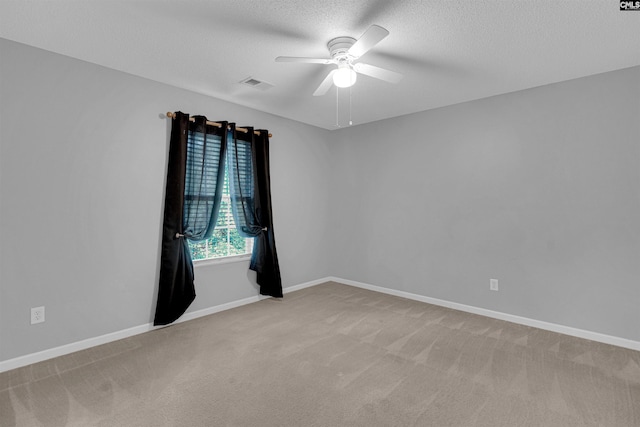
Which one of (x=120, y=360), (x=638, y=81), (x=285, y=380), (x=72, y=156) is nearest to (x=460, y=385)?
(x=285, y=380)

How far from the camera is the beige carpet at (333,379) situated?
6.35 ft

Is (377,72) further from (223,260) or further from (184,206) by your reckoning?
(223,260)

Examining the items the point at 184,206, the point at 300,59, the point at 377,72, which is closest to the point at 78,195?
the point at 184,206

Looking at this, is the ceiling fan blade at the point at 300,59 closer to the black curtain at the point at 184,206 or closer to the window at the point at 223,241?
the black curtain at the point at 184,206

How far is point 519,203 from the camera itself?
11.4 feet

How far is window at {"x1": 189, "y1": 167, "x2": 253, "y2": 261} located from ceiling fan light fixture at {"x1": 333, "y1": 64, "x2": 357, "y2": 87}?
1.98 m

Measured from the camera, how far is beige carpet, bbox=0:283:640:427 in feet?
6.35

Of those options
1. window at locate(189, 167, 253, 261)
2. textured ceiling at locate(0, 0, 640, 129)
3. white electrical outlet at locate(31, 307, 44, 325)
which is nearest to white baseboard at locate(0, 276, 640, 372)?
white electrical outlet at locate(31, 307, 44, 325)

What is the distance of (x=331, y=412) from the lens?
197 cm

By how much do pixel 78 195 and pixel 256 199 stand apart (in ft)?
6.11

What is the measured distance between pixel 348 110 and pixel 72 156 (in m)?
3.06

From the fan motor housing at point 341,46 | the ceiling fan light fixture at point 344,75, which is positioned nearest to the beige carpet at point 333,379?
the ceiling fan light fixture at point 344,75

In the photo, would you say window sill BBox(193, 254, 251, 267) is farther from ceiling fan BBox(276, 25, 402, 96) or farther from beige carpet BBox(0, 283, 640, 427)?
ceiling fan BBox(276, 25, 402, 96)

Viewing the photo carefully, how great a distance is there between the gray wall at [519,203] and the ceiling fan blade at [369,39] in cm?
227
